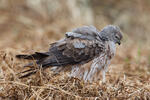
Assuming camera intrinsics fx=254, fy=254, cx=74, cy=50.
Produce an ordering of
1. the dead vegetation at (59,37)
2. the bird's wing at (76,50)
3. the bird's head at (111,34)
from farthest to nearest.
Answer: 1. the bird's head at (111,34)
2. the bird's wing at (76,50)
3. the dead vegetation at (59,37)

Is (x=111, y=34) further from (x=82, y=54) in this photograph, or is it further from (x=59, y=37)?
(x=59, y=37)

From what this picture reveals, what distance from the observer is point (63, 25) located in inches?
353

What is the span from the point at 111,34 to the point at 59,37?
13.3 feet

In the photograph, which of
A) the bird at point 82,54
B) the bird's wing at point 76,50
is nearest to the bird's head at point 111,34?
the bird at point 82,54

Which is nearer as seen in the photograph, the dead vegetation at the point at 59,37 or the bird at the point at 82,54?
the dead vegetation at the point at 59,37

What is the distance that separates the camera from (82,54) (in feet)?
13.5

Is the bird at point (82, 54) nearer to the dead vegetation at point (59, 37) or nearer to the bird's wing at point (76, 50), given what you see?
the bird's wing at point (76, 50)

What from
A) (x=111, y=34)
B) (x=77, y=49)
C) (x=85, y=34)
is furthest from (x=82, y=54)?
(x=111, y=34)

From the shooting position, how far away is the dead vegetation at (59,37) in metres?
3.19

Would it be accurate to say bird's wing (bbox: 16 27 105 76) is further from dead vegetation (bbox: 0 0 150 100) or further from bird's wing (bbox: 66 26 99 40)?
dead vegetation (bbox: 0 0 150 100)

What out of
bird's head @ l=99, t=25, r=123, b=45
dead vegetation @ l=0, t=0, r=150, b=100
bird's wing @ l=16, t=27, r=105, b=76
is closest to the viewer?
dead vegetation @ l=0, t=0, r=150, b=100

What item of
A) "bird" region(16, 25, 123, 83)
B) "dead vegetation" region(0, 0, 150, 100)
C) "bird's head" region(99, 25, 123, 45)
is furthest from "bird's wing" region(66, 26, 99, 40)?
"dead vegetation" region(0, 0, 150, 100)

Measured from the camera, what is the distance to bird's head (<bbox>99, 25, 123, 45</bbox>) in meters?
4.26

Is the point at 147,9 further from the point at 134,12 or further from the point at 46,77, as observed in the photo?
the point at 46,77
